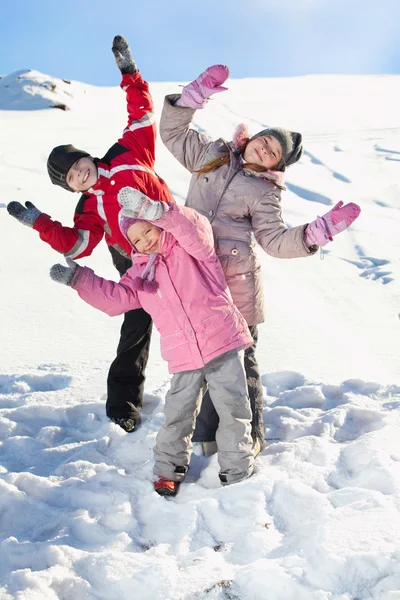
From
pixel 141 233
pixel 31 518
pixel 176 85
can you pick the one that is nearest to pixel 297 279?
pixel 141 233

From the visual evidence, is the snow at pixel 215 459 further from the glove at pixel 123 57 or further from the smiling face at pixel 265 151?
the glove at pixel 123 57

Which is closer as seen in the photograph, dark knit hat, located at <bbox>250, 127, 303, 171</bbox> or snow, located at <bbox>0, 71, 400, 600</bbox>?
snow, located at <bbox>0, 71, 400, 600</bbox>

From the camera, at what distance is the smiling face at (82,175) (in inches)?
105

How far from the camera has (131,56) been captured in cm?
296

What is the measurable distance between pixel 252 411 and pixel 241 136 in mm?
1331

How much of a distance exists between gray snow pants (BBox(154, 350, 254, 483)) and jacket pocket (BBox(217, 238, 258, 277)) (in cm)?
38

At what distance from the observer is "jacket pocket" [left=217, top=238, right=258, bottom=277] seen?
2.56m

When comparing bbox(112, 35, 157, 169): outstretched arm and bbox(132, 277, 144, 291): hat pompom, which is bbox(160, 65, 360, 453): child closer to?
bbox(112, 35, 157, 169): outstretched arm

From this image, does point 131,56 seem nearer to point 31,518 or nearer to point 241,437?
point 241,437

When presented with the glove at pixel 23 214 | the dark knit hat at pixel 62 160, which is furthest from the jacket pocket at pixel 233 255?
the glove at pixel 23 214

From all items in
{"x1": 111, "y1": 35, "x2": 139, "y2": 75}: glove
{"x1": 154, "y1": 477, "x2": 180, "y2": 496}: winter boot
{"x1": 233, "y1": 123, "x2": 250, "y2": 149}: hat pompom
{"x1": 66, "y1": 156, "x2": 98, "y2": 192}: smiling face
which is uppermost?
{"x1": 111, "y1": 35, "x2": 139, "y2": 75}: glove

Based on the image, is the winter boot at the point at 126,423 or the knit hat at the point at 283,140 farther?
the winter boot at the point at 126,423

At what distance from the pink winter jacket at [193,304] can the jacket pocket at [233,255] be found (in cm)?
10

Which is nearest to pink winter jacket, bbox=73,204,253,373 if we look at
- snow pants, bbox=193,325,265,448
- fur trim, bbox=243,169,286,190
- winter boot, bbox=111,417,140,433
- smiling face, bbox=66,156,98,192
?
snow pants, bbox=193,325,265,448
